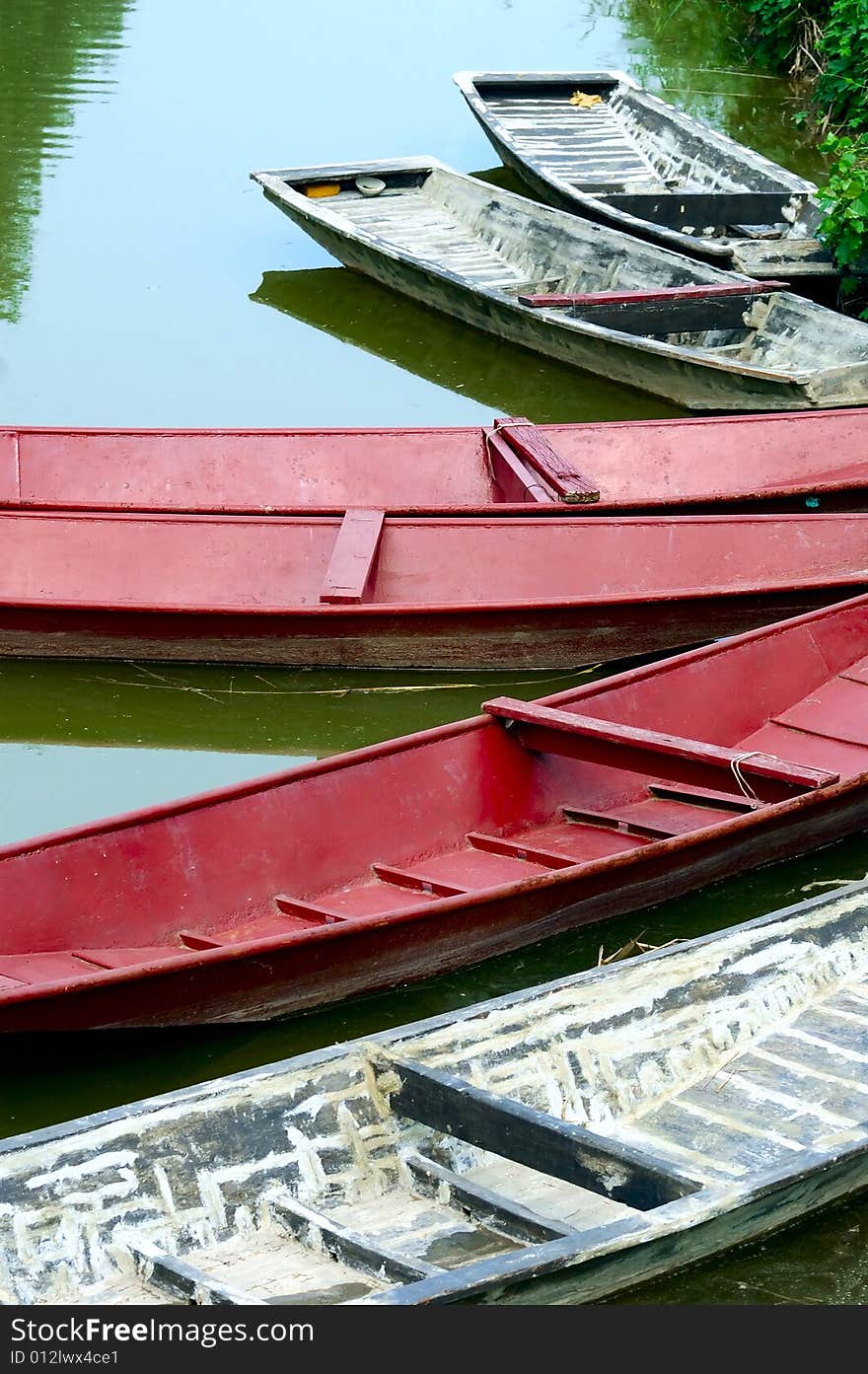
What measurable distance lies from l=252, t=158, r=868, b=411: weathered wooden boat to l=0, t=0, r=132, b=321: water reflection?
6.95 ft

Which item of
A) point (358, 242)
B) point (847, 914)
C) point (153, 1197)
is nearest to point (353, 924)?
point (153, 1197)

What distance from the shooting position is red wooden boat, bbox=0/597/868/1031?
14.9 feet

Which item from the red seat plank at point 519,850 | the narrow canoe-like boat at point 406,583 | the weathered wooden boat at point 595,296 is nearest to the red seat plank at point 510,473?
the narrow canoe-like boat at point 406,583

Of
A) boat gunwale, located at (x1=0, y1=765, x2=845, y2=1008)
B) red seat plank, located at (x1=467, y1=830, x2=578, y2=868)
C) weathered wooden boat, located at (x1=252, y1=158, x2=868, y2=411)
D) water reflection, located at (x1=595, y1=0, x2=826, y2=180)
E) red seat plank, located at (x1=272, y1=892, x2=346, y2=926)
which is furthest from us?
water reflection, located at (x1=595, y1=0, x2=826, y2=180)

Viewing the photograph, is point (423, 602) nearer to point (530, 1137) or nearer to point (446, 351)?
→ point (530, 1137)

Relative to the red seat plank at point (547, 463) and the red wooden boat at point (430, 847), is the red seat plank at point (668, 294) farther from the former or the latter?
the red wooden boat at point (430, 847)

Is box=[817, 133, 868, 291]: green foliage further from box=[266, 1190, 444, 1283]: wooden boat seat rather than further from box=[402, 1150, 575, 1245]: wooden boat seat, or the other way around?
box=[266, 1190, 444, 1283]: wooden boat seat

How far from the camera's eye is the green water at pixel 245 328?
487cm

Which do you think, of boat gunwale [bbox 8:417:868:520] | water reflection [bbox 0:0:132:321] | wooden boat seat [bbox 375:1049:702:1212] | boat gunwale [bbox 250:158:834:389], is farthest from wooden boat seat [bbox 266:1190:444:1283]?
water reflection [bbox 0:0:132:321]

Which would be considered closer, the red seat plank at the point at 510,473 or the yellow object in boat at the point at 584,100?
the red seat plank at the point at 510,473

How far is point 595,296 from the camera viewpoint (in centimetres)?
910

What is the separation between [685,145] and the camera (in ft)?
38.9

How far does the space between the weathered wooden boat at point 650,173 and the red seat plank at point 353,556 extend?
4014 mm

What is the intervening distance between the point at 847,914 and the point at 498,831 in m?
1.26
